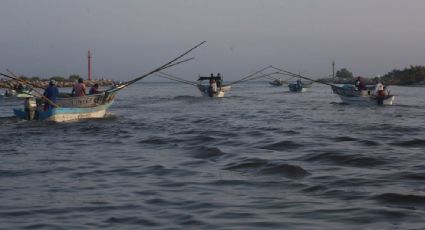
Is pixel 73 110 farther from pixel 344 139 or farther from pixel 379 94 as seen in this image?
pixel 379 94

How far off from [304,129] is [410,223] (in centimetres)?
1463

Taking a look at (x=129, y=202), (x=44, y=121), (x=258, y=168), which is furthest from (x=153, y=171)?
(x=44, y=121)

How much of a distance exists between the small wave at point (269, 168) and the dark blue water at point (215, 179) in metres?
0.02

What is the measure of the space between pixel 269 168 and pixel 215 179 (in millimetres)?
1695

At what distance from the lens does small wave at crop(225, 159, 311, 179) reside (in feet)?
37.9

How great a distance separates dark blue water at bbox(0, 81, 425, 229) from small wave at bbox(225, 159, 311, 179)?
0.07 feet

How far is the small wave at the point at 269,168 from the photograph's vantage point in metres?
11.5

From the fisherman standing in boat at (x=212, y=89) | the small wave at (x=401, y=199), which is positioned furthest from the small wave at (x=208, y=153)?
the fisherman standing in boat at (x=212, y=89)

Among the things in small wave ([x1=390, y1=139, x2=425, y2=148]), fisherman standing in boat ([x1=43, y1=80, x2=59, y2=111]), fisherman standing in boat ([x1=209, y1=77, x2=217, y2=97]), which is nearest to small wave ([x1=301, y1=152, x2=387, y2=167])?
small wave ([x1=390, y1=139, x2=425, y2=148])

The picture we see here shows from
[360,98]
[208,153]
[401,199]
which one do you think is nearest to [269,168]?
[208,153]

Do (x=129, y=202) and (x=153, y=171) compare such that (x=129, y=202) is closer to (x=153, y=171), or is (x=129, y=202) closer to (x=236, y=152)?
(x=153, y=171)

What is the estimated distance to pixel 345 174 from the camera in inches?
448

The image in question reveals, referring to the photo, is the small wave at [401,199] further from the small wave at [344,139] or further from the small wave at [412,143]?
the small wave at [344,139]

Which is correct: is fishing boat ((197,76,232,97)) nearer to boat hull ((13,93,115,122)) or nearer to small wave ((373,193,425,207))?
boat hull ((13,93,115,122))
